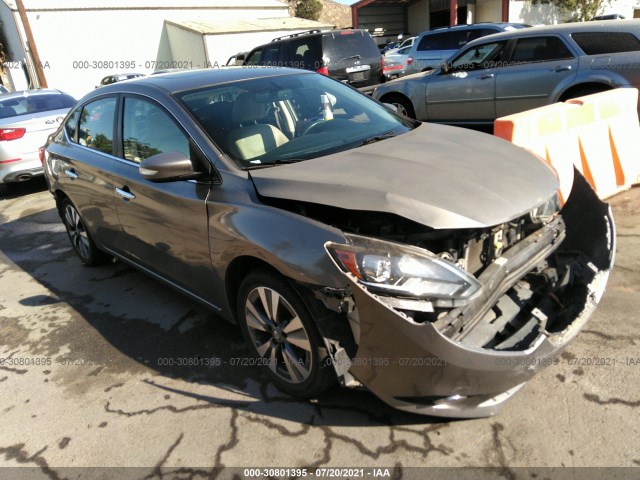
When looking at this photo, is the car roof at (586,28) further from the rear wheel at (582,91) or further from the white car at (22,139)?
the white car at (22,139)

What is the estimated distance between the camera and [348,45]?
35.9 ft

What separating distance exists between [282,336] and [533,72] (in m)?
6.20

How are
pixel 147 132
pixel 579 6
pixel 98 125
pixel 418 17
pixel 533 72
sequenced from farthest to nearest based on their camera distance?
pixel 418 17 → pixel 579 6 → pixel 533 72 → pixel 98 125 → pixel 147 132

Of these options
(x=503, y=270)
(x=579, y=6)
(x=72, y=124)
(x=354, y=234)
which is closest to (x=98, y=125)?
(x=72, y=124)

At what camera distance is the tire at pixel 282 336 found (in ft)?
8.26

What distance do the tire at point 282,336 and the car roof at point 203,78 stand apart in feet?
5.01

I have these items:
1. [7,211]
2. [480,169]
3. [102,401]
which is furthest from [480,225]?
[7,211]

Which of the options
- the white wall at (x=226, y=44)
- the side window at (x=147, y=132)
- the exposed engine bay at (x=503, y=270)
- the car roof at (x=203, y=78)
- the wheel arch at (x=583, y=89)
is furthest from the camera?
the white wall at (x=226, y=44)

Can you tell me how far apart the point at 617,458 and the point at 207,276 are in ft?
7.53

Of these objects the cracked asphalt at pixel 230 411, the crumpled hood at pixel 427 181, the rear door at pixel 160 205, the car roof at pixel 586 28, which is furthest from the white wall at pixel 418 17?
the crumpled hood at pixel 427 181

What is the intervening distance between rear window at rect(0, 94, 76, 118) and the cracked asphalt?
20.0 ft

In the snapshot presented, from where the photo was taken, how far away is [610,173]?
5219 mm

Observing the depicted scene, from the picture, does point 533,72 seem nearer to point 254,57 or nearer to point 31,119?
point 254,57

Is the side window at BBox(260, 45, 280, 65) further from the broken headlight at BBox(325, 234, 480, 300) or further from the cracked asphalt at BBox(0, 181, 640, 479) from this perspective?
the broken headlight at BBox(325, 234, 480, 300)
